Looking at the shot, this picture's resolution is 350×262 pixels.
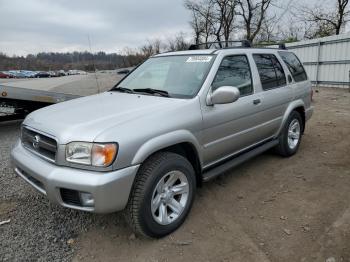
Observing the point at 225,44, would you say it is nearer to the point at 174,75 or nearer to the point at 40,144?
the point at 174,75

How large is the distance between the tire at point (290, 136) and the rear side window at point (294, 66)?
2.06 ft

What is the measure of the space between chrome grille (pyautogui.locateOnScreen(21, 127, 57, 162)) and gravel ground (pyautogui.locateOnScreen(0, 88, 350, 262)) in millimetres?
856

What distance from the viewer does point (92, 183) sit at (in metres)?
2.56

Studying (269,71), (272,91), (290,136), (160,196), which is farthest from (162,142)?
(290,136)

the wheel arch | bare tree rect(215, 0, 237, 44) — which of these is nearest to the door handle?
the wheel arch

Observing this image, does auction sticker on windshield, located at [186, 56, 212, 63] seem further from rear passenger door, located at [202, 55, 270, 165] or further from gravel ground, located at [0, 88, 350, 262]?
gravel ground, located at [0, 88, 350, 262]

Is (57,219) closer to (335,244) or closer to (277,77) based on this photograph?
(335,244)

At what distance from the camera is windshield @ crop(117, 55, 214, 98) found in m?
3.61

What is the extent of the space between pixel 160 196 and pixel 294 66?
3.61m

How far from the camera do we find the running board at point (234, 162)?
3.66m

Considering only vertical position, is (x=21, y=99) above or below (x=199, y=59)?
below

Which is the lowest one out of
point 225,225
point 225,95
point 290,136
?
point 225,225

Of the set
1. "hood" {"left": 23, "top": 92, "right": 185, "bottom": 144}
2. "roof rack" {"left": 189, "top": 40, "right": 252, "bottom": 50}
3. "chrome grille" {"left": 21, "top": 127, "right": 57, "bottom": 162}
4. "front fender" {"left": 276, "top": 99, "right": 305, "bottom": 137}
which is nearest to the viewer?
"hood" {"left": 23, "top": 92, "right": 185, "bottom": 144}

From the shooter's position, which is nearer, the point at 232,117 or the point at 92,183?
the point at 92,183
